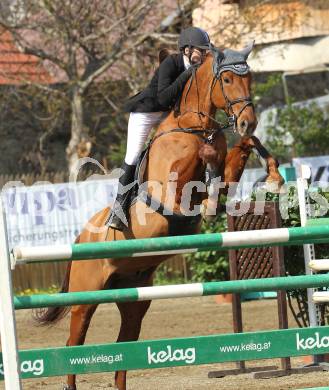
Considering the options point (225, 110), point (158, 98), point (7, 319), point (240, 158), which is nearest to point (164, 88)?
point (158, 98)

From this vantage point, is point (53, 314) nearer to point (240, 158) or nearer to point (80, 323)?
point (80, 323)

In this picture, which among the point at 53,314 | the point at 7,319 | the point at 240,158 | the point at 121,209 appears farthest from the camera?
the point at 53,314

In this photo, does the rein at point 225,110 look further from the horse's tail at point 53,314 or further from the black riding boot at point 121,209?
the horse's tail at point 53,314

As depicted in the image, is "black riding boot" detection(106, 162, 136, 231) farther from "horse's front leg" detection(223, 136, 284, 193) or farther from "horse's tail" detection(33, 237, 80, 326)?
"horse's front leg" detection(223, 136, 284, 193)

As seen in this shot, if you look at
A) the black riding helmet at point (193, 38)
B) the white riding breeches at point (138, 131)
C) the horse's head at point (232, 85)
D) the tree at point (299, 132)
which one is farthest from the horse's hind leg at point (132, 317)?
the tree at point (299, 132)

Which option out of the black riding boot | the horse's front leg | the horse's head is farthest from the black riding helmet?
the black riding boot

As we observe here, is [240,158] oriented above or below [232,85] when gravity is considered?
below

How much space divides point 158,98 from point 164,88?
0.11 meters

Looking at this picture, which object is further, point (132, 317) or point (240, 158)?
point (132, 317)

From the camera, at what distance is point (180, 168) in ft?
23.3

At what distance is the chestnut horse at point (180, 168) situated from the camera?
689 centimetres

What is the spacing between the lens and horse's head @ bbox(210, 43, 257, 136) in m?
6.75

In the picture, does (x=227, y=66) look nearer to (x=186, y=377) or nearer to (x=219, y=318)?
(x=186, y=377)

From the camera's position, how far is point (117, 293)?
5020mm
